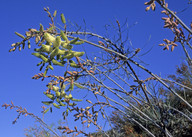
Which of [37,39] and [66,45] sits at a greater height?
[37,39]

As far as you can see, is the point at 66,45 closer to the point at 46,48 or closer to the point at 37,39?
the point at 46,48

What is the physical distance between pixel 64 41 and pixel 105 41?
628 mm

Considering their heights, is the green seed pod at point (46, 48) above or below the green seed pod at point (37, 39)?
below

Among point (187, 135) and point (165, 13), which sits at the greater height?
point (165, 13)

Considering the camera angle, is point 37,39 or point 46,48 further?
point 37,39

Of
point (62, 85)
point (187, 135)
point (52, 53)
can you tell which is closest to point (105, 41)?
point (62, 85)

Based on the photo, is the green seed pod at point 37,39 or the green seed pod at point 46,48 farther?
the green seed pod at point 37,39

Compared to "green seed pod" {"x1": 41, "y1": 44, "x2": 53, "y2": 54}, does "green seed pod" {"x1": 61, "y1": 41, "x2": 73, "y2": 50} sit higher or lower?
lower

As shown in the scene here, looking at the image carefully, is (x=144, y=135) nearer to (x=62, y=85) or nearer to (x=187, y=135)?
(x=187, y=135)

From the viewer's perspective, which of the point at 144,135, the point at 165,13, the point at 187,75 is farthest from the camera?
the point at 187,75

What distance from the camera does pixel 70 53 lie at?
104 cm

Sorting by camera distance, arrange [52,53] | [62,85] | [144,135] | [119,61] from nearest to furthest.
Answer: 1. [52,53]
2. [62,85]
3. [119,61]
4. [144,135]

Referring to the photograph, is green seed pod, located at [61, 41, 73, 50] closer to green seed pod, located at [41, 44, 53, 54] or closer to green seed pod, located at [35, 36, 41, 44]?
green seed pod, located at [41, 44, 53, 54]

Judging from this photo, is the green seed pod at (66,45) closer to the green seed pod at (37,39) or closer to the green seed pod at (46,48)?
the green seed pod at (46,48)
